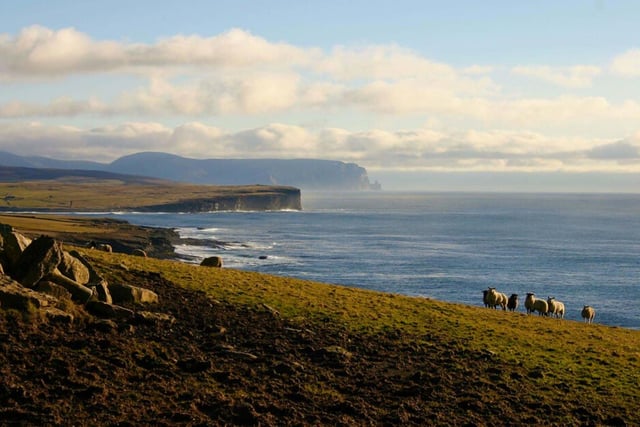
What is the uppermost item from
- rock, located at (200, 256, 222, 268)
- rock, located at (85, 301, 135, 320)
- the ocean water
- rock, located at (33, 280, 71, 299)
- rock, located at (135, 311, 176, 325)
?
rock, located at (33, 280, 71, 299)

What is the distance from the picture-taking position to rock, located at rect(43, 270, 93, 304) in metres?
29.2

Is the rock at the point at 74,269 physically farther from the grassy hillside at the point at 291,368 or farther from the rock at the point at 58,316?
the rock at the point at 58,316

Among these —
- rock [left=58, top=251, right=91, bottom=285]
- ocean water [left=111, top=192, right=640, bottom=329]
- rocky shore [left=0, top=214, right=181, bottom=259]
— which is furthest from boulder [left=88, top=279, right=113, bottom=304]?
rocky shore [left=0, top=214, right=181, bottom=259]

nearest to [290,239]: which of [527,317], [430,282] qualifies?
[430,282]

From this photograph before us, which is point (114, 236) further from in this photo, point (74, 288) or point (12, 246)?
point (74, 288)

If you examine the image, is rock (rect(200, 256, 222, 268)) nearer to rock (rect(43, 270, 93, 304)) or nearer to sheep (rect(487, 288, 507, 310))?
sheep (rect(487, 288, 507, 310))

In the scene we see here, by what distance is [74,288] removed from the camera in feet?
96.2

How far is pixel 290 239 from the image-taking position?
19450cm

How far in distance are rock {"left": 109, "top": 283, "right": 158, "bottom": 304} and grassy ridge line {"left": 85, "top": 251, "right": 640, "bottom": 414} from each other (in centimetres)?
545

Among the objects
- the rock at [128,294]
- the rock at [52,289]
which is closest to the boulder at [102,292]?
the rock at [128,294]

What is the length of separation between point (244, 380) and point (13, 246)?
45.4 feet

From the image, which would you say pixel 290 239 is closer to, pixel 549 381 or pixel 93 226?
pixel 93 226

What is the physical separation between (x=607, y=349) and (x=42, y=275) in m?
28.9

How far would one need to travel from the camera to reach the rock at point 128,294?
3189 cm
